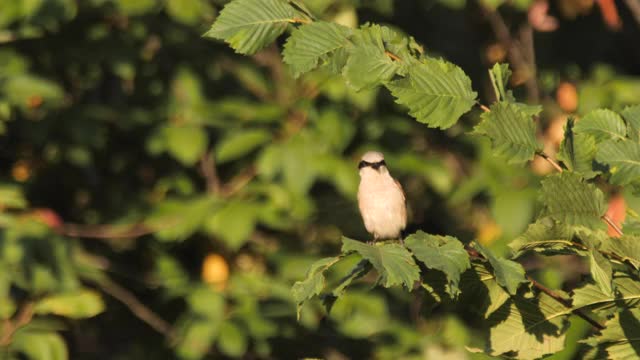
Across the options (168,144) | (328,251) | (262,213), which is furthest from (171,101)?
(328,251)

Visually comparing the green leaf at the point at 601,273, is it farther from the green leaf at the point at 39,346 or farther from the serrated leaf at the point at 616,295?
the green leaf at the point at 39,346

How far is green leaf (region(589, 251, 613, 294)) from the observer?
208 cm

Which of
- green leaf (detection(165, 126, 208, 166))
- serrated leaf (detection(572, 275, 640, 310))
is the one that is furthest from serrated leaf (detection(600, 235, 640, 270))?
green leaf (detection(165, 126, 208, 166))

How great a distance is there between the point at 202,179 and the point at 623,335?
3.75 metres

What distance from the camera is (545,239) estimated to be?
2203 millimetres

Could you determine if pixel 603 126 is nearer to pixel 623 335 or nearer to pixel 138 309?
pixel 623 335

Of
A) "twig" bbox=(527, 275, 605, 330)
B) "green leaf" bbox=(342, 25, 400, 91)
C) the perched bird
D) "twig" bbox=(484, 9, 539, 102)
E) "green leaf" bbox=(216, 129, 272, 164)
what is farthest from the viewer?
"twig" bbox=(484, 9, 539, 102)

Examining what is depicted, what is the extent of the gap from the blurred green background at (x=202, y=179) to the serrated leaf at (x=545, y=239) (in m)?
2.34

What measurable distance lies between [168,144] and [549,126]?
7.33ft

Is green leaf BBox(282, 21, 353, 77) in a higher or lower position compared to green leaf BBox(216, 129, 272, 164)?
higher

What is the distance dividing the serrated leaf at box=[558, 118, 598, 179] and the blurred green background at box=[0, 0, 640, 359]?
7.21ft

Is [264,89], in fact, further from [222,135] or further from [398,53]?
[398,53]

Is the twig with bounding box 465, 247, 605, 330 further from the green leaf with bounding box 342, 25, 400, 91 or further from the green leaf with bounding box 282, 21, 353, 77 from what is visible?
the green leaf with bounding box 282, 21, 353, 77

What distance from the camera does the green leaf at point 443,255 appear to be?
2.08 m
